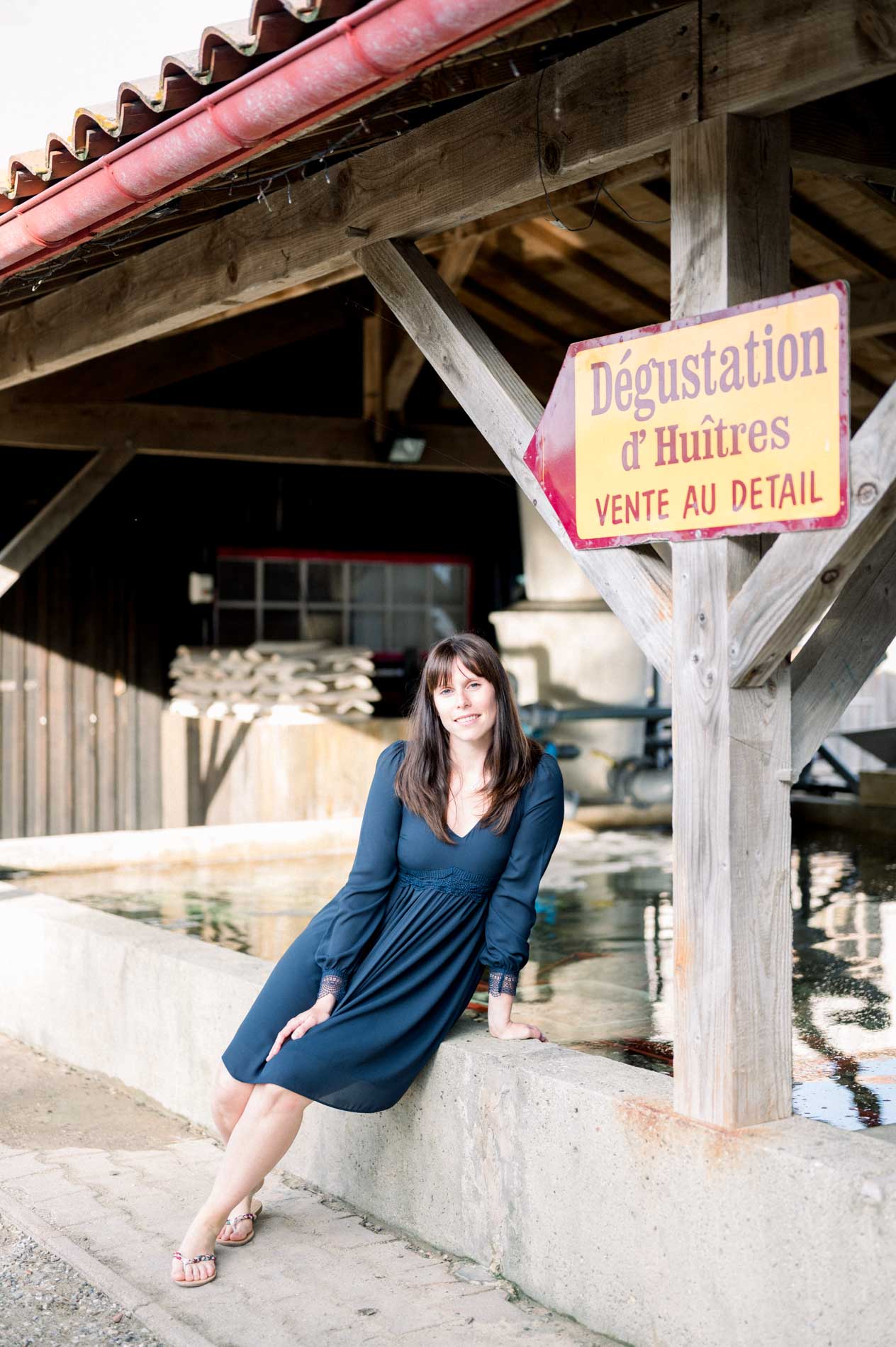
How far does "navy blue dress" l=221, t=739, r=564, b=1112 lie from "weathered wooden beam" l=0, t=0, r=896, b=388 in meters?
1.42

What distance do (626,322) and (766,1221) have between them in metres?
7.38

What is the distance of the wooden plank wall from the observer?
376 inches

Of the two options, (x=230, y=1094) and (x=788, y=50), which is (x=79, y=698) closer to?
(x=230, y=1094)

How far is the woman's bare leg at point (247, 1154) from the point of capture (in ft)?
10.9

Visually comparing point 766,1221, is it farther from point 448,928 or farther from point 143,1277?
point 143,1277

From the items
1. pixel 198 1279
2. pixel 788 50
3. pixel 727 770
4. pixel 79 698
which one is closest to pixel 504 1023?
pixel 198 1279

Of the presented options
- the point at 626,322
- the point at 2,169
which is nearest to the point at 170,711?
the point at 626,322

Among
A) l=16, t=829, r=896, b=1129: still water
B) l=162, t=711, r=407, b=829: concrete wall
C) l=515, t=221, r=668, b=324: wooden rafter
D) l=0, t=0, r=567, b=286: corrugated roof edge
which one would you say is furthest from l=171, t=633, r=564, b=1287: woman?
l=162, t=711, r=407, b=829: concrete wall

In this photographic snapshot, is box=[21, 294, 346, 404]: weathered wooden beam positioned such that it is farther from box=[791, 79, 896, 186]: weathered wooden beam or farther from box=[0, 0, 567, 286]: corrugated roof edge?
box=[791, 79, 896, 186]: weathered wooden beam

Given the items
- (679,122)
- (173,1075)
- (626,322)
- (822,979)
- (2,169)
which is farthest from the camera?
(626,322)

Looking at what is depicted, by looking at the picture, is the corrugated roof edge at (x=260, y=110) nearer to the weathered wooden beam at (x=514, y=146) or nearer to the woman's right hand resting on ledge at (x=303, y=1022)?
the weathered wooden beam at (x=514, y=146)

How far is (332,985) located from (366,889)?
0.24 m

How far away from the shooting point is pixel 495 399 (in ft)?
11.2

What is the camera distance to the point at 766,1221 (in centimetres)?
267
